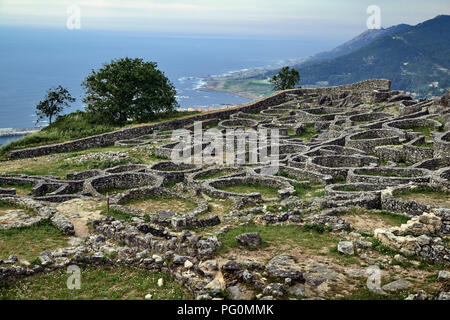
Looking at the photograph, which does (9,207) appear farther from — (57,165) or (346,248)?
(346,248)

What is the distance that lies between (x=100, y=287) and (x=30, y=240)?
5.74m

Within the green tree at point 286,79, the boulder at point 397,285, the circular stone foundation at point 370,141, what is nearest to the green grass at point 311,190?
the circular stone foundation at point 370,141

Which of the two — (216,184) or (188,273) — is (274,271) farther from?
(216,184)

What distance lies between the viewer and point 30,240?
17.9 metres

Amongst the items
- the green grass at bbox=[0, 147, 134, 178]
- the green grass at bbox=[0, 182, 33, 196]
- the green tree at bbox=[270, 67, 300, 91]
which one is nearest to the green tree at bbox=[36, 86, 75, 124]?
the green grass at bbox=[0, 147, 134, 178]

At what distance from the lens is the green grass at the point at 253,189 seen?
27.5 meters

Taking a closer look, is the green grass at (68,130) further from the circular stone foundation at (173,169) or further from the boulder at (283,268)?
the boulder at (283,268)

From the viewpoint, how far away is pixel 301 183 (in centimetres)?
2845

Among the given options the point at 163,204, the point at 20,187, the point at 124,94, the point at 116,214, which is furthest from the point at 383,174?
the point at 124,94

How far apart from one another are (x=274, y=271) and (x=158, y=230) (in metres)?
6.06

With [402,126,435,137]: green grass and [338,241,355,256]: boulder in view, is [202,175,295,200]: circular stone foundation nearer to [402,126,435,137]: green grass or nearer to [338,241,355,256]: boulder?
[338,241,355,256]: boulder

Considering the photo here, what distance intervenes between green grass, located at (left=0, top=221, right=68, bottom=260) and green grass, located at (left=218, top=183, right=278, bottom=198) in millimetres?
11735

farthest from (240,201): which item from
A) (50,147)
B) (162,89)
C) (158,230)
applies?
(162,89)

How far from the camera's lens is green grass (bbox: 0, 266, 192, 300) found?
43.3ft
